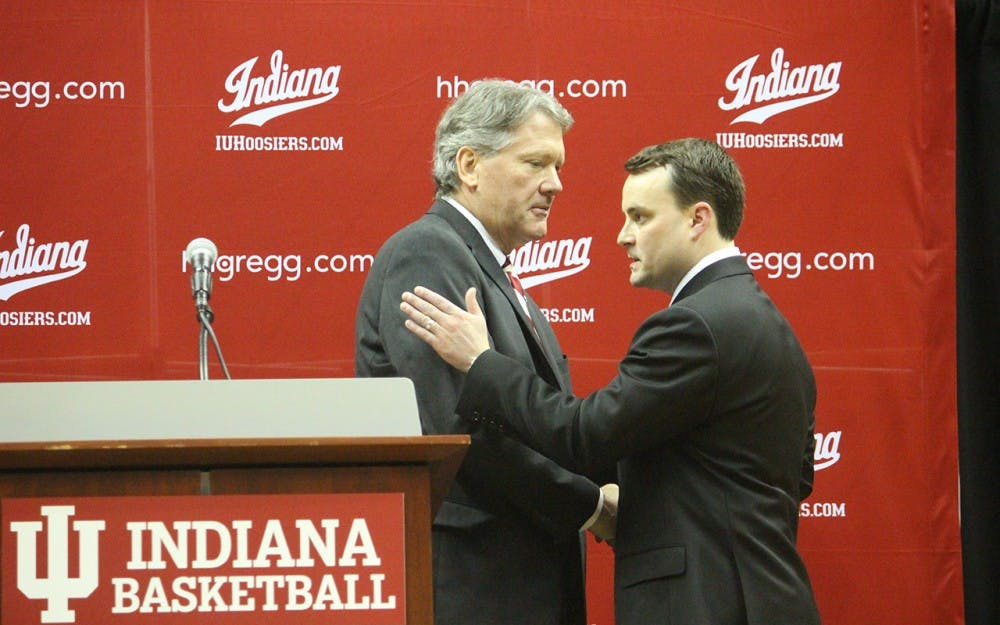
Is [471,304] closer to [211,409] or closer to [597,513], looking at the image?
[597,513]

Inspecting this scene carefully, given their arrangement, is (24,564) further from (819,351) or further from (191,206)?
(819,351)

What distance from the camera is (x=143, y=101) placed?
4.10 metres

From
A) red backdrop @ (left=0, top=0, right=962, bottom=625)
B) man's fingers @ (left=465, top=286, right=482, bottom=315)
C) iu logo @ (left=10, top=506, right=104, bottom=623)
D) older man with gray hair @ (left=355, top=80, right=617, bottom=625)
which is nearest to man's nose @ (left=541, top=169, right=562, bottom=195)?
older man with gray hair @ (left=355, top=80, right=617, bottom=625)

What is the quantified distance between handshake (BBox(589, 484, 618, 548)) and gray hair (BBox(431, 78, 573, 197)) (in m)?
0.80

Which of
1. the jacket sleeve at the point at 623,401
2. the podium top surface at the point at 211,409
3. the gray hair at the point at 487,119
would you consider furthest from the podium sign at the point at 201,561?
the gray hair at the point at 487,119

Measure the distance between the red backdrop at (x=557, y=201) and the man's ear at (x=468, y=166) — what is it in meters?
1.20

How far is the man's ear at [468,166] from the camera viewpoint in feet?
9.67

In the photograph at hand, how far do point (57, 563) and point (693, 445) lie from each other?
1334 mm

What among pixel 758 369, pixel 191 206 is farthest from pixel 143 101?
pixel 758 369

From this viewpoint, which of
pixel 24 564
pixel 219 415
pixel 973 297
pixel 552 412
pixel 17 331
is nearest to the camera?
pixel 24 564

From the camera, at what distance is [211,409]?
5.92 feet

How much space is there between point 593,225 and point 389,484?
2.55 m

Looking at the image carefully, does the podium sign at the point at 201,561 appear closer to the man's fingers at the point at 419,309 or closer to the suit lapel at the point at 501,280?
the man's fingers at the point at 419,309

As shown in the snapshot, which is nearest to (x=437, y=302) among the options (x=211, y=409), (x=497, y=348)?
(x=497, y=348)
